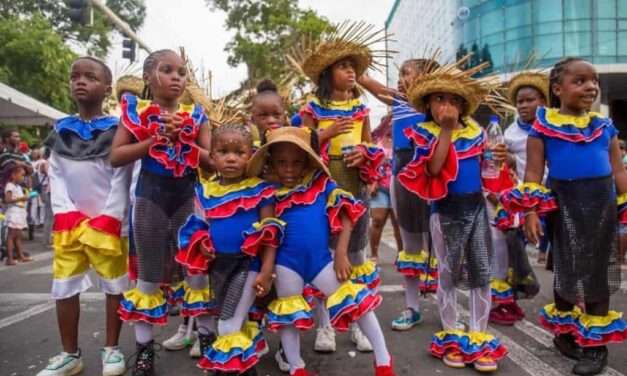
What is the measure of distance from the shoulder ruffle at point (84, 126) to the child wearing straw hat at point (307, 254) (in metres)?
1.14

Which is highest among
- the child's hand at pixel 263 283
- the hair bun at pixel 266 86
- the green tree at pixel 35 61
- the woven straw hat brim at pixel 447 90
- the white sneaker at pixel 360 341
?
the green tree at pixel 35 61

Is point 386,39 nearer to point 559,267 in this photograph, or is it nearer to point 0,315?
point 559,267

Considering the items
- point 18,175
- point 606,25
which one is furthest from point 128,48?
point 606,25

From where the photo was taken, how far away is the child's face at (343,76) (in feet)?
13.0

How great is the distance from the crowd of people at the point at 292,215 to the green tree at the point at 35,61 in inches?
831

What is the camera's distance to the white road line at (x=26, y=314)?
16.2ft

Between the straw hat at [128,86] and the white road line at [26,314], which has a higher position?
the straw hat at [128,86]

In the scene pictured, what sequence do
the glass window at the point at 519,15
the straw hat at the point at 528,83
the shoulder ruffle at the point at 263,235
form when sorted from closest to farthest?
the shoulder ruffle at the point at 263,235
the straw hat at the point at 528,83
the glass window at the point at 519,15

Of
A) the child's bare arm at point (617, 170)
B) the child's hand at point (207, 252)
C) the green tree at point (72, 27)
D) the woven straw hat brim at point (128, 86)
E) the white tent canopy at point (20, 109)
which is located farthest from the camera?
the green tree at point (72, 27)

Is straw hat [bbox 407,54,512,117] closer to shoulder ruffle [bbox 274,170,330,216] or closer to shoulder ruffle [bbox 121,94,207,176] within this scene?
shoulder ruffle [bbox 274,170,330,216]

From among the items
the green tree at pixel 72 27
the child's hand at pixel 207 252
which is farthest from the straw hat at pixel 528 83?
the green tree at pixel 72 27

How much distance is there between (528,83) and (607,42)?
999 inches

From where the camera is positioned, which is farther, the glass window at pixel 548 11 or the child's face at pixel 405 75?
the glass window at pixel 548 11

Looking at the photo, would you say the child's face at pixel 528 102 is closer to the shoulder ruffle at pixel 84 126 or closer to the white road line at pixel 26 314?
the shoulder ruffle at pixel 84 126
